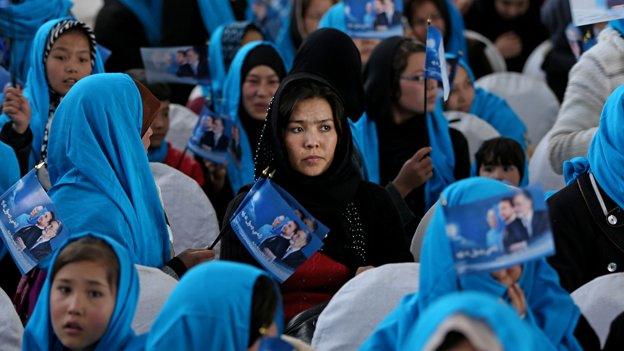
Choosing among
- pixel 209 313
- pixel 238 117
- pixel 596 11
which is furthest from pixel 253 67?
pixel 209 313

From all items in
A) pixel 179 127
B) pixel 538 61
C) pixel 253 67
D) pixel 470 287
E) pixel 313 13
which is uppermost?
pixel 470 287

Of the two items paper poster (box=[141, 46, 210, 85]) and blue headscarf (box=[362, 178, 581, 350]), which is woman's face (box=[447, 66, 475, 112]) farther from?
blue headscarf (box=[362, 178, 581, 350])

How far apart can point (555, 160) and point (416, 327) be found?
2.59 meters

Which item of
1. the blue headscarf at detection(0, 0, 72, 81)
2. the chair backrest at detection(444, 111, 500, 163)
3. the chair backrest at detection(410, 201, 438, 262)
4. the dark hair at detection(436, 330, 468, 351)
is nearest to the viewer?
the dark hair at detection(436, 330, 468, 351)

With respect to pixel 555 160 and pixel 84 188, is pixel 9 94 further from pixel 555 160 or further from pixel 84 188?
pixel 555 160

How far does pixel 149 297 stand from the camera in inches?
208

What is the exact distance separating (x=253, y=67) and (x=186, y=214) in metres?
1.47

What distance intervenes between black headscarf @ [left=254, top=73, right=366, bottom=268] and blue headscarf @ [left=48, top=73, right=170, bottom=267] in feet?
1.55

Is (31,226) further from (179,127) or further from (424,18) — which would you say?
(424,18)

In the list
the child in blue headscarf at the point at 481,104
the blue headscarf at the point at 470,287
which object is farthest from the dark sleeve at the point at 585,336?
the child in blue headscarf at the point at 481,104

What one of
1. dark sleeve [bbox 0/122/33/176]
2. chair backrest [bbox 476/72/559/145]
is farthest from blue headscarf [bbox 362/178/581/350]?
chair backrest [bbox 476/72/559/145]

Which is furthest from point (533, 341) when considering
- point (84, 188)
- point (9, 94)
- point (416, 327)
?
point (9, 94)

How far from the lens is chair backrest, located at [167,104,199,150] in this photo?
8477 mm

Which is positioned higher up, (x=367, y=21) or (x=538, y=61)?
(x=367, y=21)
